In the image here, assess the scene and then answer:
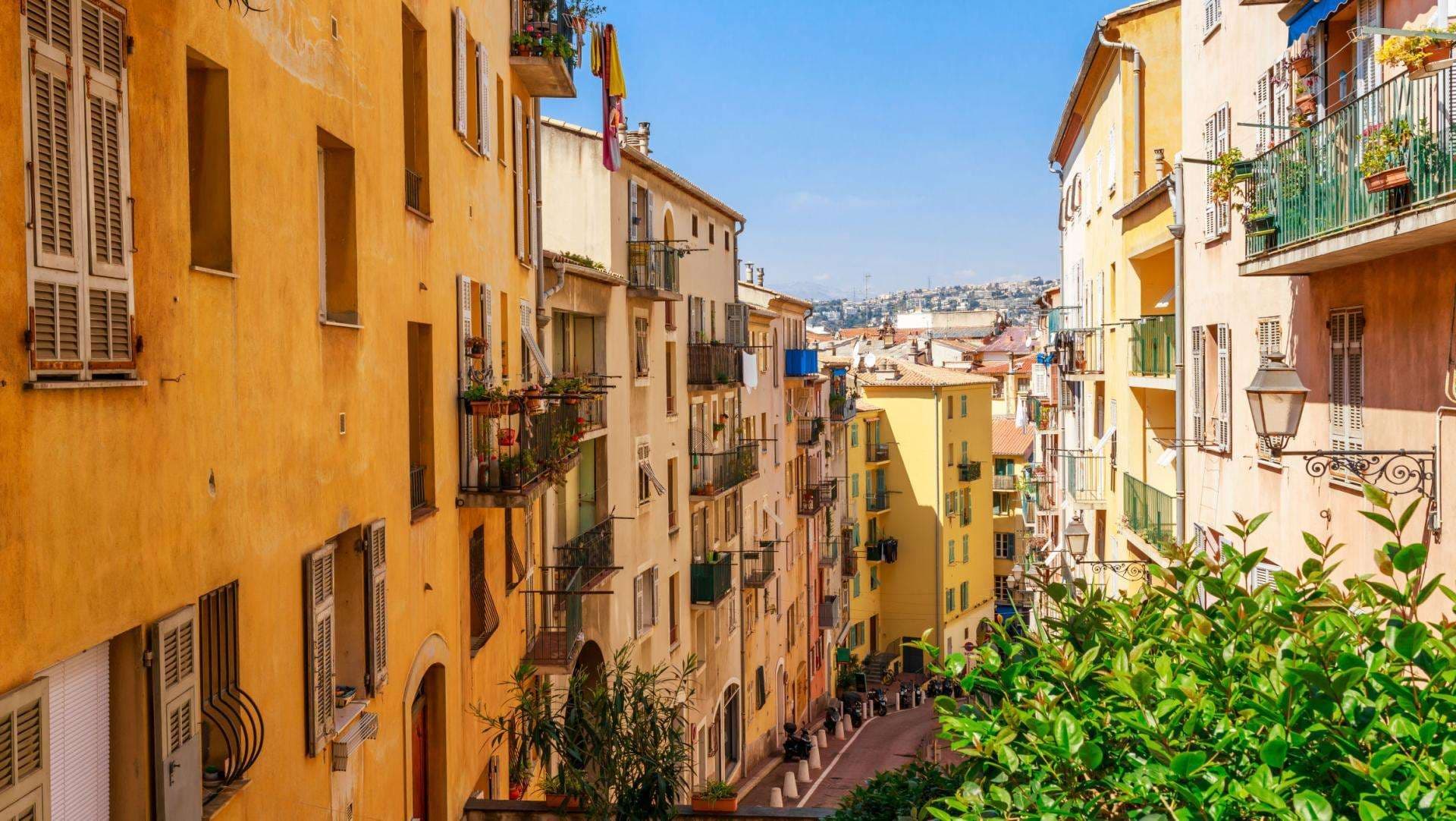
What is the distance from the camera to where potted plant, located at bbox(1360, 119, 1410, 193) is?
10219 millimetres

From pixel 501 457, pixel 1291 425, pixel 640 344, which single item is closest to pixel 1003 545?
pixel 640 344

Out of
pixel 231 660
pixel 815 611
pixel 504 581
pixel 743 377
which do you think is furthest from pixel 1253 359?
pixel 815 611

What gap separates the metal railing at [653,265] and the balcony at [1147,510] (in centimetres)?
1070

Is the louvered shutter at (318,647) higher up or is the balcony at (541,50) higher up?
the balcony at (541,50)

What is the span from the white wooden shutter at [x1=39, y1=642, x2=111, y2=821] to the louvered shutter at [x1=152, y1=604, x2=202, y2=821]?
245mm

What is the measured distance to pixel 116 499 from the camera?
6738mm

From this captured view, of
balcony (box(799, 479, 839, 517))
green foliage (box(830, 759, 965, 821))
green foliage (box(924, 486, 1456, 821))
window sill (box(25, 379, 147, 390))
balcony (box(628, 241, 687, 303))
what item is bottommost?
balcony (box(799, 479, 839, 517))

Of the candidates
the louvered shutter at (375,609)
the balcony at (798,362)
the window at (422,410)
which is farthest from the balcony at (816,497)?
the louvered shutter at (375,609)

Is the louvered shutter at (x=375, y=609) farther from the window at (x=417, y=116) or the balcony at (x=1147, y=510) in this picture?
the balcony at (x=1147, y=510)

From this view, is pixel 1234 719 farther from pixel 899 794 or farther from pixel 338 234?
pixel 338 234

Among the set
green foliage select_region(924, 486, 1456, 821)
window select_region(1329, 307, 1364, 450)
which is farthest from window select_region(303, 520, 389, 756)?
window select_region(1329, 307, 1364, 450)

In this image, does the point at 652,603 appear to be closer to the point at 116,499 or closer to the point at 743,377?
the point at 743,377

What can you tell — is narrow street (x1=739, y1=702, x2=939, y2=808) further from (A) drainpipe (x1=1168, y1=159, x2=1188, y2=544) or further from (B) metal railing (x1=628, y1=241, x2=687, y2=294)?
(A) drainpipe (x1=1168, y1=159, x2=1188, y2=544)

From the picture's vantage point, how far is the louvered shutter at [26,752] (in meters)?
5.89
